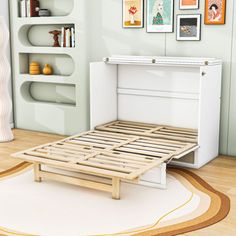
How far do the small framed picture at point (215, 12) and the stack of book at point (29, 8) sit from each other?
205 centimetres

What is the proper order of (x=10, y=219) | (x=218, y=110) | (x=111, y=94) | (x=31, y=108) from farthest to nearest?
1. (x=31, y=108)
2. (x=111, y=94)
3. (x=218, y=110)
4. (x=10, y=219)

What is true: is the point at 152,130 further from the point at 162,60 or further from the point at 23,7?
the point at 23,7

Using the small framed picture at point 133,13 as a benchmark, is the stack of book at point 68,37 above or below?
below

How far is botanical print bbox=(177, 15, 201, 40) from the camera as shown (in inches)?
168

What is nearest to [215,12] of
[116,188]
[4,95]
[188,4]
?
[188,4]

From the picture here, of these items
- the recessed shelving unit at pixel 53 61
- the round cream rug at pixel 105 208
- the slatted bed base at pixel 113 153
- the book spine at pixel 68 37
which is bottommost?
the round cream rug at pixel 105 208

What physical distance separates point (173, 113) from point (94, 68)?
2.94 ft

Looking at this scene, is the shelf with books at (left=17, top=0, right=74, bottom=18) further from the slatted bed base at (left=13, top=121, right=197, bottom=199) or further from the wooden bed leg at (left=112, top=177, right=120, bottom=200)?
the wooden bed leg at (left=112, top=177, right=120, bottom=200)

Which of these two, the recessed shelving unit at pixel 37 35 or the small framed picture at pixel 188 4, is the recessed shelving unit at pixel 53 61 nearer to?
the recessed shelving unit at pixel 37 35

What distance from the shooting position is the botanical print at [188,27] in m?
4.27

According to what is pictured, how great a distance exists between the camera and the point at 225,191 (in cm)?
341

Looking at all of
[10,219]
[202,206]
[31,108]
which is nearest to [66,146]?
[10,219]

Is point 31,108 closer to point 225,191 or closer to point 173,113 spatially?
point 173,113

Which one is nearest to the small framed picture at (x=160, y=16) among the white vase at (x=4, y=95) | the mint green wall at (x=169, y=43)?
the mint green wall at (x=169, y=43)
